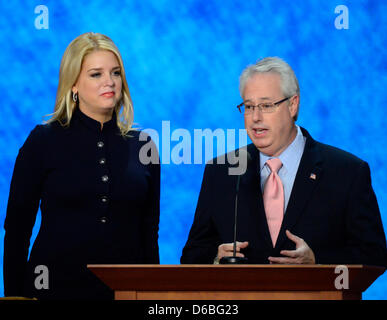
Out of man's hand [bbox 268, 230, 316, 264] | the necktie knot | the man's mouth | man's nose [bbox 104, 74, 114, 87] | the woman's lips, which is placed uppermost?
man's nose [bbox 104, 74, 114, 87]

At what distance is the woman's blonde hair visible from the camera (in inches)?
102

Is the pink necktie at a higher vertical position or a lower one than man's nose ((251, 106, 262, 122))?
lower

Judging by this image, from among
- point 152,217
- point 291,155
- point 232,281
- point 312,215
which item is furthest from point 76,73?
point 232,281

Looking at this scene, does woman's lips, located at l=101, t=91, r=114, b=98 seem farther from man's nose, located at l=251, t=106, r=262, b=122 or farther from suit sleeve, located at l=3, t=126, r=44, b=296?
man's nose, located at l=251, t=106, r=262, b=122

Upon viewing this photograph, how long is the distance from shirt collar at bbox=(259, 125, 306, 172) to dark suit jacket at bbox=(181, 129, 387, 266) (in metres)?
0.02

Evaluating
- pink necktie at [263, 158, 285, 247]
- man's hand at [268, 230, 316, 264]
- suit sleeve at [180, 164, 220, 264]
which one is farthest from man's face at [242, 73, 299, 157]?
man's hand at [268, 230, 316, 264]

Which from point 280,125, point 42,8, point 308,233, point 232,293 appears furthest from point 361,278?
point 42,8

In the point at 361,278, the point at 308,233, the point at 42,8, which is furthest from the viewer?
the point at 42,8

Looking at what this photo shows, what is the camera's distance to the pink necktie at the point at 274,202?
2.45 m

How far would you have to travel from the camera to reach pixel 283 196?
2.48 metres

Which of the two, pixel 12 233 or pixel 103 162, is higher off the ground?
pixel 103 162

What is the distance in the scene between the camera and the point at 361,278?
1790 millimetres
